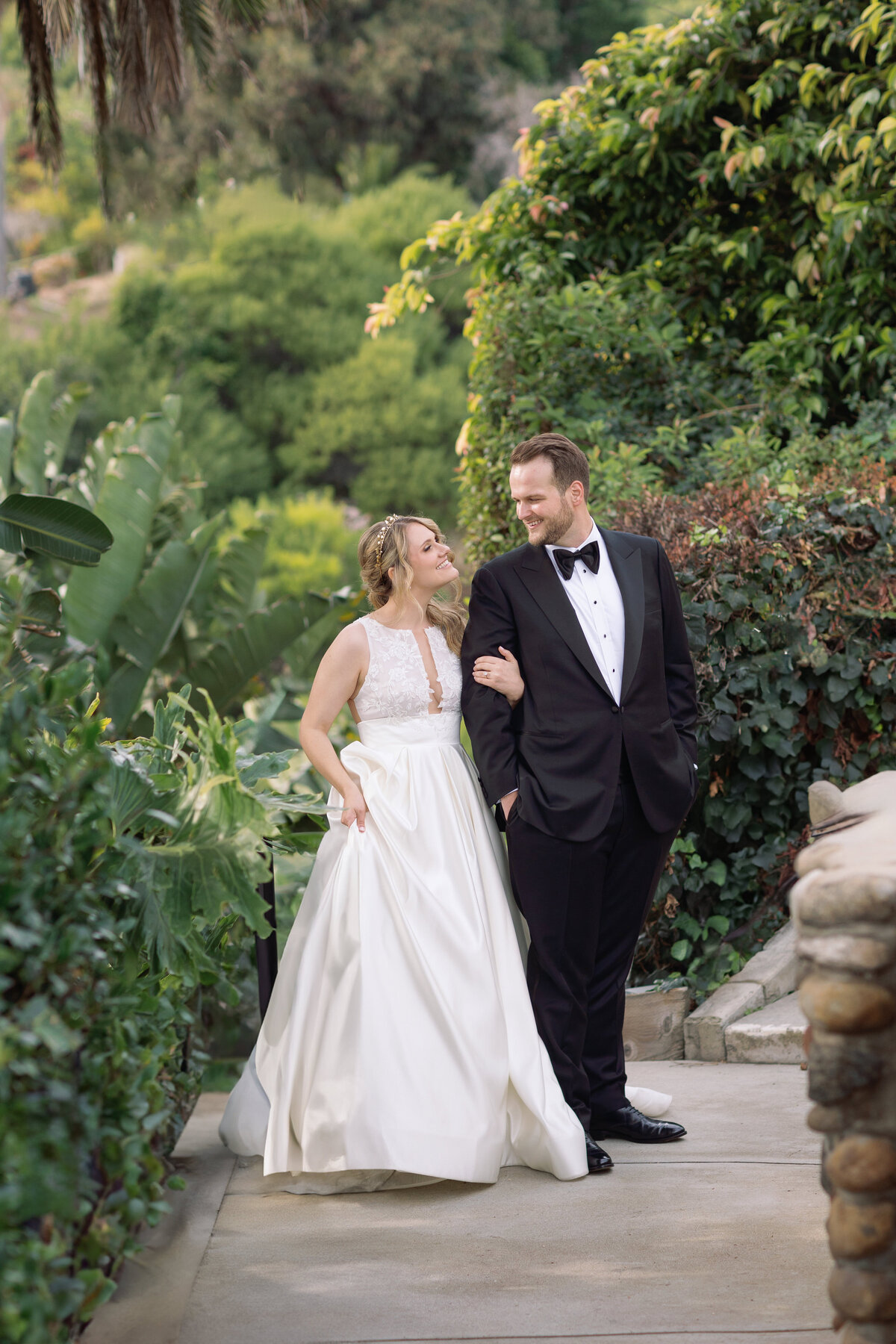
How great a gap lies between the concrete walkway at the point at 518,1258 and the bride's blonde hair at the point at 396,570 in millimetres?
1710

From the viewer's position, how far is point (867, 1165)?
216cm

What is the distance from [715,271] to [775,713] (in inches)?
164

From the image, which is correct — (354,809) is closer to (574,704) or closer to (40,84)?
(574,704)

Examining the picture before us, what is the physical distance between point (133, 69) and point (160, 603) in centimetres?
287

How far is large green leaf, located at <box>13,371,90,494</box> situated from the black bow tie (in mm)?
5031

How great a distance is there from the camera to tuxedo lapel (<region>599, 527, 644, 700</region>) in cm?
388

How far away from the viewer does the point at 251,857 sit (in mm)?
3023

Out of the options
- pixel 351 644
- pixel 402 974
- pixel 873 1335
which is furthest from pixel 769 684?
pixel 873 1335

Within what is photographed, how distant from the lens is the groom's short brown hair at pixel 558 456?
3.89 m

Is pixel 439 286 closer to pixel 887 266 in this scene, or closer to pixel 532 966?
pixel 887 266

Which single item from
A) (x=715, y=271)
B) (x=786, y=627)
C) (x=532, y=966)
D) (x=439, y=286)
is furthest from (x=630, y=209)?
(x=439, y=286)

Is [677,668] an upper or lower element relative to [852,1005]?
upper

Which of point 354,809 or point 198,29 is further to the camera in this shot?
point 198,29

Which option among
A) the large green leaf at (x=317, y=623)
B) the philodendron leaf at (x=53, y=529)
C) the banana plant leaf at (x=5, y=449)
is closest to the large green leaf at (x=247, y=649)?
the large green leaf at (x=317, y=623)
